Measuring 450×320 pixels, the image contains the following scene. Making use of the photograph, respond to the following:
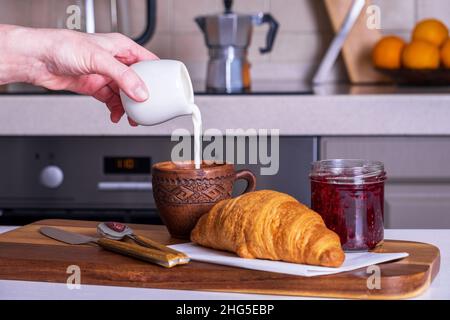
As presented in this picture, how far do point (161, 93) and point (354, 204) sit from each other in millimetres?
270

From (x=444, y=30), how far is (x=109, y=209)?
1.05 metres

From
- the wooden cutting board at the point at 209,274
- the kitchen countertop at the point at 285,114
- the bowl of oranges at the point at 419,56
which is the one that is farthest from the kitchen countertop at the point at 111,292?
the bowl of oranges at the point at 419,56

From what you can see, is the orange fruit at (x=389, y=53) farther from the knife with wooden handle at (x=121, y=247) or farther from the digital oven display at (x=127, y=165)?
the knife with wooden handle at (x=121, y=247)

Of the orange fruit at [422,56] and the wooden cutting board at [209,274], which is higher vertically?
the orange fruit at [422,56]

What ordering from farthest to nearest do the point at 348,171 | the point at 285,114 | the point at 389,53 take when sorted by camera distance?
1. the point at 389,53
2. the point at 285,114
3. the point at 348,171

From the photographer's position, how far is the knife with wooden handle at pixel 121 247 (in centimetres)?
92

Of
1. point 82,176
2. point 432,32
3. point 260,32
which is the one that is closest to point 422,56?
point 432,32

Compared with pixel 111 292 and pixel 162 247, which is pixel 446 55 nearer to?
pixel 162 247

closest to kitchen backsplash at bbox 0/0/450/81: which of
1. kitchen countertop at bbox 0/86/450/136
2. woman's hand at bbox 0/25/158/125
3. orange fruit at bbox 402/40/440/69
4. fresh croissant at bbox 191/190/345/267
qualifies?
orange fruit at bbox 402/40/440/69

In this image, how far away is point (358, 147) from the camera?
2.04 m

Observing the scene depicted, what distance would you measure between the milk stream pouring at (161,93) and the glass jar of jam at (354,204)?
0.20 metres

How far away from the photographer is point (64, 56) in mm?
1054

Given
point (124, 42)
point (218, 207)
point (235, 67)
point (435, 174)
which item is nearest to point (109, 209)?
point (235, 67)

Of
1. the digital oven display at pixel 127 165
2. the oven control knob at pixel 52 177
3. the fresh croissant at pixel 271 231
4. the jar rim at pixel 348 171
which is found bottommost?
the oven control knob at pixel 52 177
